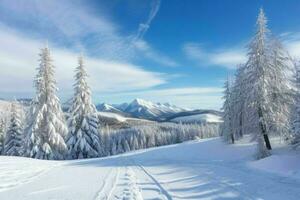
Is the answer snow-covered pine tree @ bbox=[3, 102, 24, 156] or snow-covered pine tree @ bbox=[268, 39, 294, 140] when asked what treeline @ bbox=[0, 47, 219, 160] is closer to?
snow-covered pine tree @ bbox=[3, 102, 24, 156]

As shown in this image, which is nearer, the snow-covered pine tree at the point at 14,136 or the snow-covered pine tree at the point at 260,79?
the snow-covered pine tree at the point at 260,79

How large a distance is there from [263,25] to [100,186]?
22288mm

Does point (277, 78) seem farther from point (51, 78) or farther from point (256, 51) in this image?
point (51, 78)

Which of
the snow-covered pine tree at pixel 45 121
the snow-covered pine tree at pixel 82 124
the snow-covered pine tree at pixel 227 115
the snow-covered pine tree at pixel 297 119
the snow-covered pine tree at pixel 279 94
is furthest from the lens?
the snow-covered pine tree at pixel 227 115

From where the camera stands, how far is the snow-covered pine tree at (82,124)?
39469mm

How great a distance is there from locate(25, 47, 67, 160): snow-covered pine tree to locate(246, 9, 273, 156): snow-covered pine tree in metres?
20.6

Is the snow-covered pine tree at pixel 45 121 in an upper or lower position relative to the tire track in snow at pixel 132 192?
upper

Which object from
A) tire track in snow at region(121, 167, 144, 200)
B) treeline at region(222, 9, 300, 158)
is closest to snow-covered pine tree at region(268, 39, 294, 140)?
treeline at region(222, 9, 300, 158)

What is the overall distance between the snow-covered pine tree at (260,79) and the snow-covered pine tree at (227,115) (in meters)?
13.2

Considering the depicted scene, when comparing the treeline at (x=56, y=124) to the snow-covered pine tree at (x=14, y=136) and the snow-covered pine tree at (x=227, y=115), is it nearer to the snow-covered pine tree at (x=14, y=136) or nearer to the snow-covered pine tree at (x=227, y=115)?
the snow-covered pine tree at (x=14, y=136)

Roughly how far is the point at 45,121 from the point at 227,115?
76.5 ft

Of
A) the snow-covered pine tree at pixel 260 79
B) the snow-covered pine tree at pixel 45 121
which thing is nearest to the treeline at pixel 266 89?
the snow-covered pine tree at pixel 260 79

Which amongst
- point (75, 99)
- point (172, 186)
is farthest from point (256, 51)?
point (75, 99)

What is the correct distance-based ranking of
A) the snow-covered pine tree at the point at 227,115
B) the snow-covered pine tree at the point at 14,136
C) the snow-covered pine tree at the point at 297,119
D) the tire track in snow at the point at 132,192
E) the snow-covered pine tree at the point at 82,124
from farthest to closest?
the snow-covered pine tree at the point at 14,136, the snow-covered pine tree at the point at 227,115, the snow-covered pine tree at the point at 82,124, the snow-covered pine tree at the point at 297,119, the tire track in snow at the point at 132,192
